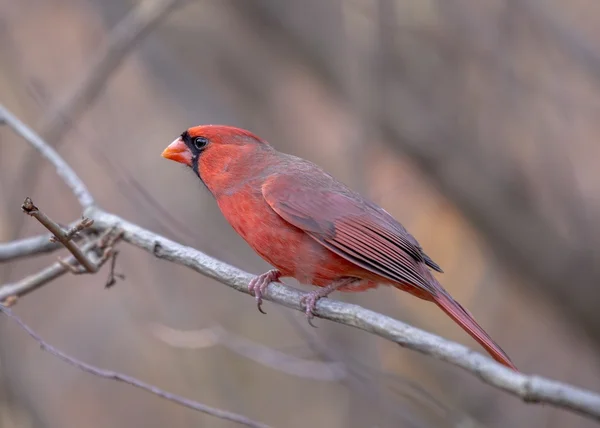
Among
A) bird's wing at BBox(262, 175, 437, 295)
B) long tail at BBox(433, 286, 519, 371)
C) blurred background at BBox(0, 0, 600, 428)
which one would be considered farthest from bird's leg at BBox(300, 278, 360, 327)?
blurred background at BBox(0, 0, 600, 428)

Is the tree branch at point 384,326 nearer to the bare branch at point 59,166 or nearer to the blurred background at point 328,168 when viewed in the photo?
the bare branch at point 59,166

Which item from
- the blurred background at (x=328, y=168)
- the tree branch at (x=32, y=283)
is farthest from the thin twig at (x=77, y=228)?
the blurred background at (x=328, y=168)

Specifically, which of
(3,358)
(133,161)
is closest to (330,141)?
(133,161)

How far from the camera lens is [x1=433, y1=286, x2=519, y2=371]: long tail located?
8.99ft

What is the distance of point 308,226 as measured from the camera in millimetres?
3324

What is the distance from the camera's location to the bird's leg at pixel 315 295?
2854 mm

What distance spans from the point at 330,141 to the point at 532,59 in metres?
1.75

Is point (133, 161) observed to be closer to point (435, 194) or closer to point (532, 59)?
point (435, 194)

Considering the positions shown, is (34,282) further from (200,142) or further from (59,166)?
(200,142)

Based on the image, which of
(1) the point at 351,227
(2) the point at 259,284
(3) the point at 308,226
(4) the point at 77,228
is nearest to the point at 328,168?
(1) the point at 351,227

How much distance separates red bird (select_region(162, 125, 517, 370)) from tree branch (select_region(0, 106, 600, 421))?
11cm

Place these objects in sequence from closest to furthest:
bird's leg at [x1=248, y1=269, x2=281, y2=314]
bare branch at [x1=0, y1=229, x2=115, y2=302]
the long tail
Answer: the long tail, bird's leg at [x1=248, y1=269, x2=281, y2=314], bare branch at [x1=0, y1=229, x2=115, y2=302]

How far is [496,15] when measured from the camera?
5766mm

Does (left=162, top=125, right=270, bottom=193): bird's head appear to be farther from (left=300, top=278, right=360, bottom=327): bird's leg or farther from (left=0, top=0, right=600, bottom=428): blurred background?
(left=300, top=278, right=360, bottom=327): bird's leg
